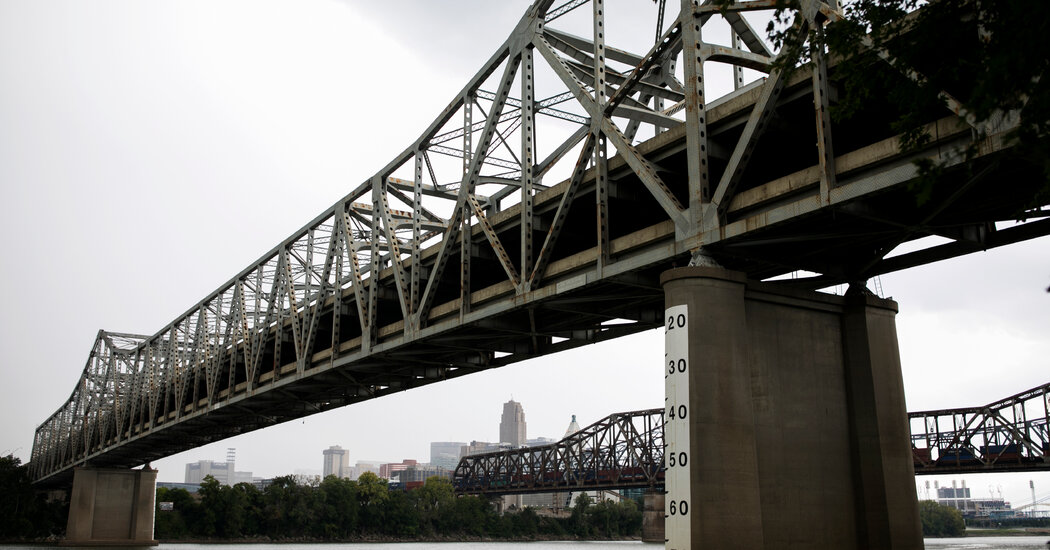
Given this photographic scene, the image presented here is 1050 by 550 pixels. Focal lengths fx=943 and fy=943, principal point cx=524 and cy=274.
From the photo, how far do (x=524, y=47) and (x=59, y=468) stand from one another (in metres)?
98.3

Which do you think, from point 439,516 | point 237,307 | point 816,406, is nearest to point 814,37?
point 816,406

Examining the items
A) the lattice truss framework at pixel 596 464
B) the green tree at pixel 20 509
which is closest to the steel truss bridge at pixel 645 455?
the lattice truss framework at pixel 596 464

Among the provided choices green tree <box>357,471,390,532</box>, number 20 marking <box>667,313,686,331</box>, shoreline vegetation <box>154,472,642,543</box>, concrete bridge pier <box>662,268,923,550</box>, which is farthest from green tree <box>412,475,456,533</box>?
number 20 marking <box>667,313,686,331</box>

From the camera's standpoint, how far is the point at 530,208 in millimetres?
27797

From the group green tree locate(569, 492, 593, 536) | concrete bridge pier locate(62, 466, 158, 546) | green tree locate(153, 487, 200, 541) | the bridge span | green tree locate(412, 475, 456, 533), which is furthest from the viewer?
green tree locate(569, 492, 593, 536)

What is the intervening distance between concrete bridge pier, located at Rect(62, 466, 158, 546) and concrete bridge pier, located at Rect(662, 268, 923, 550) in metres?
82.8

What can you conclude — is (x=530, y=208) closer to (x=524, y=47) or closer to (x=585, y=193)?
(x=585, y=193)

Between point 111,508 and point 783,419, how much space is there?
3373 inches

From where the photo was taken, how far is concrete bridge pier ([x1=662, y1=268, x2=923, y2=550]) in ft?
60.7

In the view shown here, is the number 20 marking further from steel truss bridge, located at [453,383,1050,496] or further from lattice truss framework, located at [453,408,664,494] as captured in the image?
lattice truss framework, located at [453,408,664,494]

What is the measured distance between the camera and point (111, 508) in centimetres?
9100

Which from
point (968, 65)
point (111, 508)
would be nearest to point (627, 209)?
point (968, 65)

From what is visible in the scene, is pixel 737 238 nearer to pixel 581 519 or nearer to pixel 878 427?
pixel 878 427

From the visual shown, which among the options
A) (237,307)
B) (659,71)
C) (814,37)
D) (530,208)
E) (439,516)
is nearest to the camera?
(814,37)
